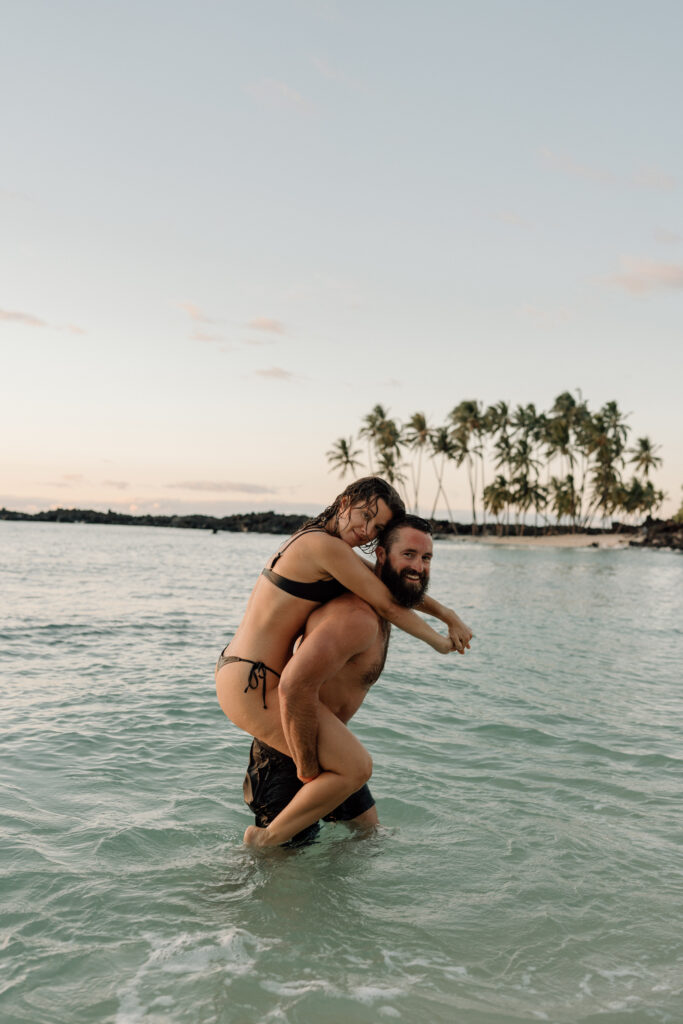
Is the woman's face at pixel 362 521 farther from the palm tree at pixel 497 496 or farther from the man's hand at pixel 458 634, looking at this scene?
the palm tree at pixel 497 496

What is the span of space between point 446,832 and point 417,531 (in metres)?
2.36

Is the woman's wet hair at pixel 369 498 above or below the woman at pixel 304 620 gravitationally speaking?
above

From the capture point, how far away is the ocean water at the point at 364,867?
309 cm

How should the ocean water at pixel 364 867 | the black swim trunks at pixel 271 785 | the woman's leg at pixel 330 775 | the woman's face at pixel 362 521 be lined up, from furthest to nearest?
the black swim trunks at pixel 271 785 → the woman's leg at pixel 330 775 → the woman's face at pixel 362 521 → the ocean water at pixel 364 867

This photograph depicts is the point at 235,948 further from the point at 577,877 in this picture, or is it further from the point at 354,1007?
the point at 577,877

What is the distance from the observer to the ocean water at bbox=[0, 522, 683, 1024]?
3094 millimetres

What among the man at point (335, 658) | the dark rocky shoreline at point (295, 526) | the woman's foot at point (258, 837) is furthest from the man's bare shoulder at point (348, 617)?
the dark rocky shoreline at point (295, 526)

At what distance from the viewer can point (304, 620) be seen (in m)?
3.92

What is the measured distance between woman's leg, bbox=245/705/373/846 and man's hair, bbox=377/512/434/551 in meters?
0.92

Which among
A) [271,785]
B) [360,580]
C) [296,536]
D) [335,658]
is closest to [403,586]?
[360,580]

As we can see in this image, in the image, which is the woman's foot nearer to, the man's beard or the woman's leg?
the woman's leg

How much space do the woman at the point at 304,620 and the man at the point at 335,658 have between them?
0.08 m

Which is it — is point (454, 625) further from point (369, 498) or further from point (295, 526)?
point (295, 526)

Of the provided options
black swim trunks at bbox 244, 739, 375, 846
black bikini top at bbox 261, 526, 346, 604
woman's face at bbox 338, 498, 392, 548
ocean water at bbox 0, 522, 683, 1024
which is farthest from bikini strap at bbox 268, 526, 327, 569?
ocean water at bbox 0, 522, 683, 1024
